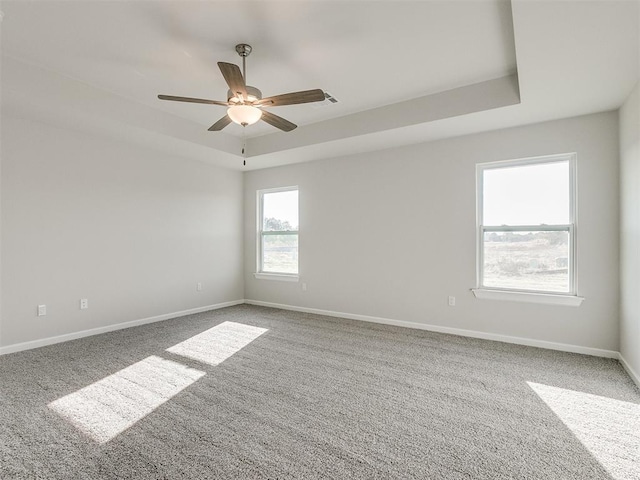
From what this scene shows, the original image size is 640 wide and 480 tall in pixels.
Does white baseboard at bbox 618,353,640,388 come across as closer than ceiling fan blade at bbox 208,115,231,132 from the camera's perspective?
Yes

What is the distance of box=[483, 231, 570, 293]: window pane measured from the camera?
3.61m

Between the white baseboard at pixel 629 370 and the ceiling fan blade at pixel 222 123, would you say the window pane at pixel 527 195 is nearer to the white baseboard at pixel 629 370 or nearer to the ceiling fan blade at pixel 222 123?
the white baseboard at pixel 629 370

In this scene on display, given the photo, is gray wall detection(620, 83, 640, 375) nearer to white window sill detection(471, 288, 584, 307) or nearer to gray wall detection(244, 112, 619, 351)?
gray wall detection(244, 112, 619, 351)

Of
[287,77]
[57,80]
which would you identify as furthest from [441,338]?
[57,80]

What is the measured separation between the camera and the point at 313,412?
226 cm

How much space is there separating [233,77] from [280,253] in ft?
12.5

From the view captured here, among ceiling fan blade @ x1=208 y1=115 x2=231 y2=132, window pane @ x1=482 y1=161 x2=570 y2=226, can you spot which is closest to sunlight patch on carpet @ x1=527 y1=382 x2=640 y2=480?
window pane @ x1=482 y1=161 x2=570 y2=226

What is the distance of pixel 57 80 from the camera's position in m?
3.12

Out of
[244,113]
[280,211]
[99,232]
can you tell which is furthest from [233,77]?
[280,211]

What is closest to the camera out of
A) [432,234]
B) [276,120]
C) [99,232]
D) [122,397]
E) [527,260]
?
[122,397]

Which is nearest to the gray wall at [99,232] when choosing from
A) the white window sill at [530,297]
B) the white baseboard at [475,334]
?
the white baseboard at [475,334]

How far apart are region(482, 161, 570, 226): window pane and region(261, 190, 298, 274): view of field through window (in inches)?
117

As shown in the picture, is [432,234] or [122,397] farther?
[432,234]

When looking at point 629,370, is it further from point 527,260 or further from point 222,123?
point 222,123
